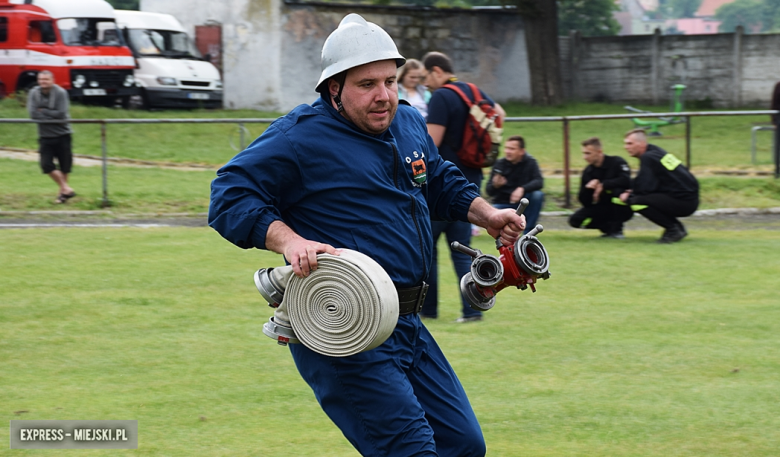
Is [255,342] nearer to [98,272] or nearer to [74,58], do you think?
[98,272]

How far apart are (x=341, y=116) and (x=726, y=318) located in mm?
5206

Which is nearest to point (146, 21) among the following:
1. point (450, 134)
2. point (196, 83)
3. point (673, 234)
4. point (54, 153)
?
point (196, 83)

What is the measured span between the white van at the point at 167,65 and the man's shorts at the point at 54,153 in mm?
10897

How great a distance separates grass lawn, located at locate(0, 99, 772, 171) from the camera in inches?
587

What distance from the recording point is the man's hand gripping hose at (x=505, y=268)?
403 centimetres

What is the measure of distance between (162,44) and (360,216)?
2399 cm

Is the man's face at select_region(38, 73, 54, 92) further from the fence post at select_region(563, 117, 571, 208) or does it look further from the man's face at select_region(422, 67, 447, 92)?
the man's face at select_region(422, 67, 447, 92)

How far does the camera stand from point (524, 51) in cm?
3142

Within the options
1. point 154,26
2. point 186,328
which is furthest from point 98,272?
point 154,26

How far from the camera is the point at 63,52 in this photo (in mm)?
24281

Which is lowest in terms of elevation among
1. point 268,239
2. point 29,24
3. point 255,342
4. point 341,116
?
point 255,342

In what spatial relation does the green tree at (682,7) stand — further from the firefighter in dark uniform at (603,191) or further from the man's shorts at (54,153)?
the man's shorts at (54,153)

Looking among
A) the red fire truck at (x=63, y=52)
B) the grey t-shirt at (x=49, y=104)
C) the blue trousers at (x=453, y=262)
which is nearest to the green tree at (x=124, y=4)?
the red fire truck at (x=63, y=52)

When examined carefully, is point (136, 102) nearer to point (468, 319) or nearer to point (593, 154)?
point (593, 154)
